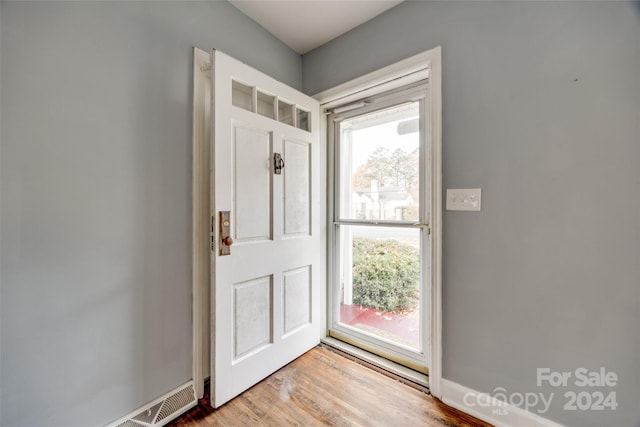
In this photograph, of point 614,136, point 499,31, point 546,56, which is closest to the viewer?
point 614,136

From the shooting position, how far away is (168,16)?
4.32 ft

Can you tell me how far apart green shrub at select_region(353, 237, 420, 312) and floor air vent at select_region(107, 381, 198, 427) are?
128 cm

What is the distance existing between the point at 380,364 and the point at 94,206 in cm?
192

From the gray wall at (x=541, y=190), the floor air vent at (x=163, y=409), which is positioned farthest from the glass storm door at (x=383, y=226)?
the floor air vent at (x=163, y=409)

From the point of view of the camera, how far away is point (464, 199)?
135cm

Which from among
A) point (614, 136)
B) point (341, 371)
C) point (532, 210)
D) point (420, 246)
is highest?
point (614, 136)

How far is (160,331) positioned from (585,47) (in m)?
2.43

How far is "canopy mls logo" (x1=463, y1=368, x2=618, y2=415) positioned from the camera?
41.7 inches

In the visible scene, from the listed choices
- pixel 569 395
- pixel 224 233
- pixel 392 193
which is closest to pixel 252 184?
pixel 224 233

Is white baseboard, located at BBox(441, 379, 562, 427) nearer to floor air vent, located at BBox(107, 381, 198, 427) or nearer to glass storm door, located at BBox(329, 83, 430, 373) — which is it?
glass storm door, located at BBox(329, 83, 430, 373)

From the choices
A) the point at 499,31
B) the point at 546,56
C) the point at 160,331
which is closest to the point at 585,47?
the point at 546,56

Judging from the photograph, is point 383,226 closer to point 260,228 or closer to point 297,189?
point 297,189

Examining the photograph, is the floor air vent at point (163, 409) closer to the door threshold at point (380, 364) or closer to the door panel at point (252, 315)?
the door panel at point (252, 315)

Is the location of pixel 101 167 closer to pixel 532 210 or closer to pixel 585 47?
pixel 532 210
